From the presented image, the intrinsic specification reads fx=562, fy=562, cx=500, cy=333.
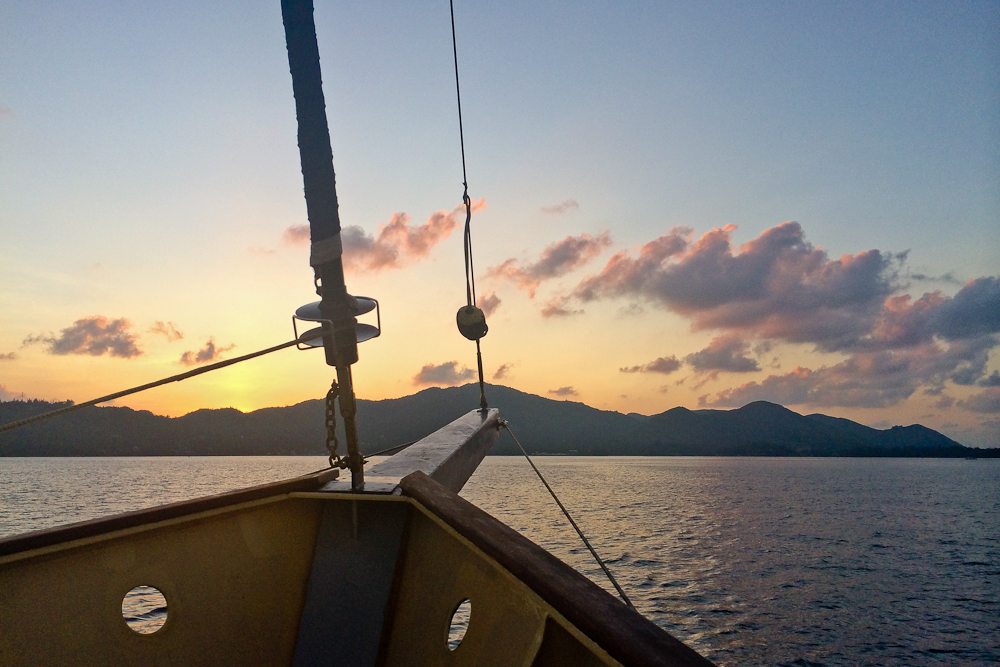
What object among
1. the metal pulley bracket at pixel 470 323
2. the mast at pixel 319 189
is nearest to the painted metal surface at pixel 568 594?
the mast at pixel 319 189

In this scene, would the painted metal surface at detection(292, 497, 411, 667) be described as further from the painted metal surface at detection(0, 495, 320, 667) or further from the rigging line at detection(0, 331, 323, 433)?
the rigging line at detection(0, 331, 323, 433)

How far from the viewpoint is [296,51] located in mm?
3469

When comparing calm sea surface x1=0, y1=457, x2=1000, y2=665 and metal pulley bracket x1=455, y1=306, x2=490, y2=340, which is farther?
calm sea surface x1=0, y1=457, x2=1000, y2=665

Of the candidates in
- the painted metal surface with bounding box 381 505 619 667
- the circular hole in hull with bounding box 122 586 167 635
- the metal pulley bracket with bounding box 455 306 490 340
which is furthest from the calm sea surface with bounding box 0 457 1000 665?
the painted metal surface with bounding box 381 505 619 667

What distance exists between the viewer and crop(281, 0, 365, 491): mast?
3457 mm

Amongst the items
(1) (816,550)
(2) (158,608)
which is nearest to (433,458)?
(2) (158,608)

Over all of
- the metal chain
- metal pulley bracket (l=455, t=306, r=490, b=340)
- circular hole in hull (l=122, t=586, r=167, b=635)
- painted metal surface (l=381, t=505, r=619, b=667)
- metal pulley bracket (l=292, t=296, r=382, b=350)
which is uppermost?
metal pulley bracket (l=455, t=306, r=490, b=340)

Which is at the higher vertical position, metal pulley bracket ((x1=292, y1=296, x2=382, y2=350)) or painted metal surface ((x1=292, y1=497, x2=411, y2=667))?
metal pulley bracket ((x1=292, y1=296, x2=382, y2=350))

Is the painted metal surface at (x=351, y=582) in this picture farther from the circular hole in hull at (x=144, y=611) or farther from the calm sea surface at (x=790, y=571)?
the calm sea surface at (x=790, y=571)

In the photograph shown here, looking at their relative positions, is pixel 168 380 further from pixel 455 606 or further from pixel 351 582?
pixel 455 606

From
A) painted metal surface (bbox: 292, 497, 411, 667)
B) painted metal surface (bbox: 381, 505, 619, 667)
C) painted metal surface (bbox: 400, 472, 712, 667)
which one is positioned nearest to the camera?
painted metal surface (bbox: 400, 472, 712, 667)

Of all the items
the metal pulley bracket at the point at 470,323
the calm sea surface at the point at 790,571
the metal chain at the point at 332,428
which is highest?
the metal pulley bracket at the point at 470,323

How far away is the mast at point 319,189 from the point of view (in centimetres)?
346

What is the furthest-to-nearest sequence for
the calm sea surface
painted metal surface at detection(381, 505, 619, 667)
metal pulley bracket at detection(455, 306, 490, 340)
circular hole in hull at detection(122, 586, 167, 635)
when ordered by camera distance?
the calm sea surface
circular hole in hull at detection(122, 586, 167, 635)
metal pulley bracket at detection(455, 306, 490, 340)
painted metal surface at detection(381, 505, 619, 667)
